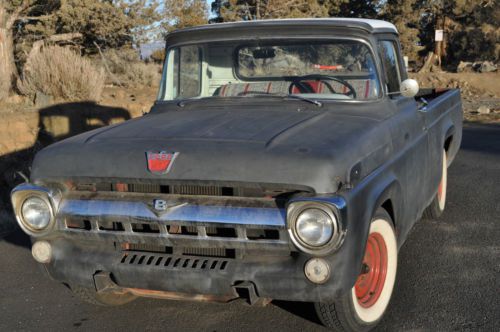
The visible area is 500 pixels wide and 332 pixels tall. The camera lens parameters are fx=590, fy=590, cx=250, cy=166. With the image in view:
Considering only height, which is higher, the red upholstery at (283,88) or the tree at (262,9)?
the tree at (262,9)

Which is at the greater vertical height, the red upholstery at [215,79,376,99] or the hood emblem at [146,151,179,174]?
the red upholstery at [215,79,376,99]

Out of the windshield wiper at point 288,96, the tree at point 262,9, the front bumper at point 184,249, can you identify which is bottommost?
the front bumper at point 184,249

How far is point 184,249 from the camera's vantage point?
3.25 m

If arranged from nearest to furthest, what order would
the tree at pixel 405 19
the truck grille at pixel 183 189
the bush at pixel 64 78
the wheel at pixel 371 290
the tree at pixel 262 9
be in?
the truck grille at pixel 183 189, the wheel at pixel 371 290, the bush at pixel 64 78, the tree at pixel 262 9, the tree at pixel 405 19

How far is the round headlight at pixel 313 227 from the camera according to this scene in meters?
2.91

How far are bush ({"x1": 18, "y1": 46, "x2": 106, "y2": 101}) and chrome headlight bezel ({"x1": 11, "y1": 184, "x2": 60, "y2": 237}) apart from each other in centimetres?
901

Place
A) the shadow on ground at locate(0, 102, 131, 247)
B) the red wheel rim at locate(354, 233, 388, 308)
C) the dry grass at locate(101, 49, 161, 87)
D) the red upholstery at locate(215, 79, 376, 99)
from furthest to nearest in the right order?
the dry grass at locate(101, 49, 161, 87), the shadow on ground at locate(0, 102, 131, 247), the red upholstery at locate(215, 79, 376, 99), the red wheel rim at locate(354, 233, 388, 308)

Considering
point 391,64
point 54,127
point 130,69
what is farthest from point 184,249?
point 130,69

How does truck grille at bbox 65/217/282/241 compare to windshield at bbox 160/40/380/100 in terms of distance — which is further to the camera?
windshield at bbox 160/40/380/100

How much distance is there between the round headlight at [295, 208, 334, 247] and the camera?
9.55 ft

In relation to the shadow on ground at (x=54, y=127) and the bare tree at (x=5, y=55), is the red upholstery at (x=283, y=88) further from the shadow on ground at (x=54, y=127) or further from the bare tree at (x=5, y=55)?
the bare tree at (x=5, y=55)

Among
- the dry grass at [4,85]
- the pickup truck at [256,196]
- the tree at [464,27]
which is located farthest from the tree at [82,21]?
the tree at [464,27]

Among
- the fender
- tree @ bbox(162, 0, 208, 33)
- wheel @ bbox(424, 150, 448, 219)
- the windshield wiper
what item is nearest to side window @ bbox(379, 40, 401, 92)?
the windshield wiper

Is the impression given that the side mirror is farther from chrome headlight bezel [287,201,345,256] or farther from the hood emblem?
the hood emblem
